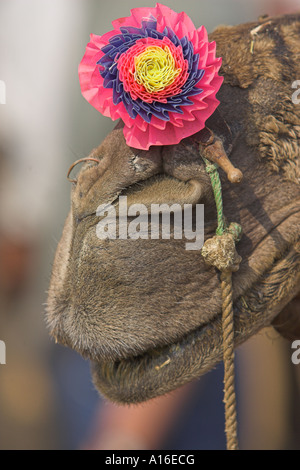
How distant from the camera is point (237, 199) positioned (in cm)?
120

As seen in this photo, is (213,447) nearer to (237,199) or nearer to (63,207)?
(63,207)

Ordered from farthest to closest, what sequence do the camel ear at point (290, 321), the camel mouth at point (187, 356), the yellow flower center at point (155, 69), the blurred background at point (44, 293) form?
the blurred background at point (44, 293)
the camel ear at point (290, 321)
the camel mouth at point (187, 356)
the yellow flower center at point (155, 69)

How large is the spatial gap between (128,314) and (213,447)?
157 cm

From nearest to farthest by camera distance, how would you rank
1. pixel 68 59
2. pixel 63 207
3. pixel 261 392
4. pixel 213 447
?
pixel 261 392
pixel 213 447
pixel 63 207
pixel 68 59

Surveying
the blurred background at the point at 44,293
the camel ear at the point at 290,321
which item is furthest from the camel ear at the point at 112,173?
the blurred background at the point at 44,293

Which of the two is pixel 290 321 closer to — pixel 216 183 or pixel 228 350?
pixel 228 350

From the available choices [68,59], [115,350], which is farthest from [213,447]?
[68,59]

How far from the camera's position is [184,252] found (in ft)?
3.67

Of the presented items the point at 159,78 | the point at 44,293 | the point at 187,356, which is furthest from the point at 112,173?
the point at 44,293

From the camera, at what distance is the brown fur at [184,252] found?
1.09 m

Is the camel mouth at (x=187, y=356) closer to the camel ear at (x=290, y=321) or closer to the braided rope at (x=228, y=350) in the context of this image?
the braided rope at (x=228, y=350)

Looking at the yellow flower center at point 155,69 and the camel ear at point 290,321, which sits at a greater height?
the yellow flower center at point 155,69

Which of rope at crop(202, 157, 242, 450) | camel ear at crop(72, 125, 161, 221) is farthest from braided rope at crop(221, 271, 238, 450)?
camel ear at crop(72, 125, 161, 221)

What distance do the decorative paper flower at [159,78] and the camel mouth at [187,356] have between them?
379 millimetres
